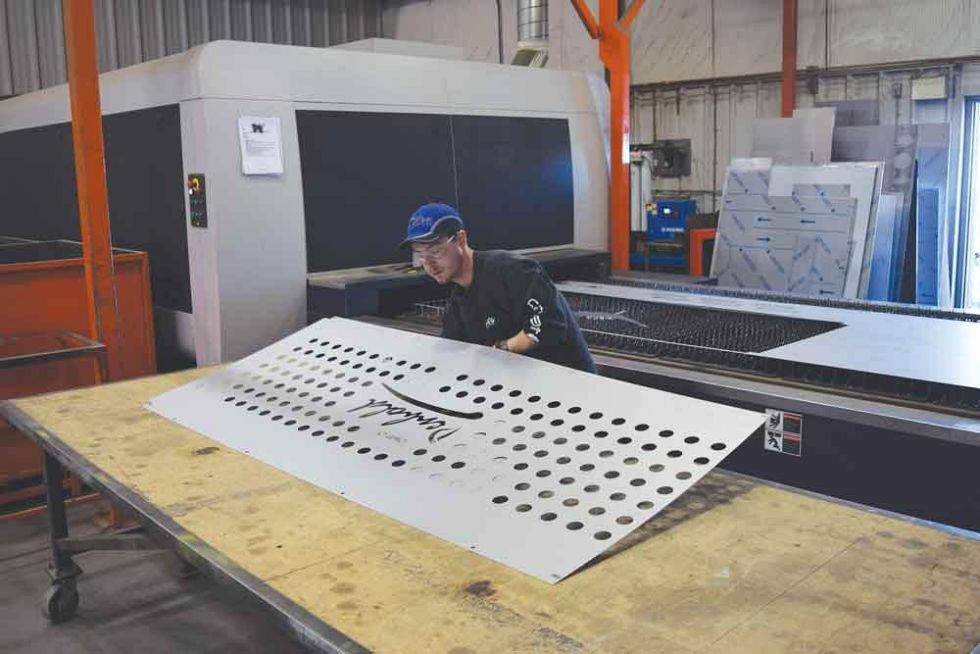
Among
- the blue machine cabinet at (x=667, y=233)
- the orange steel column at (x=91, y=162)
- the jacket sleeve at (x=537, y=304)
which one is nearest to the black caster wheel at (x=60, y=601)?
the orange steel column at (x=91, y=162)

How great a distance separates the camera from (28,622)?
9.60 ft

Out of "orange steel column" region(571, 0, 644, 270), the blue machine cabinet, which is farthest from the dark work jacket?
the blue machine cabinet

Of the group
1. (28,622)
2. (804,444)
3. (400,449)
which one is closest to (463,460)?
(400,449)

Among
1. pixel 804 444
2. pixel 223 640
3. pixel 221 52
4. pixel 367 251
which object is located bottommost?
pixel 223 640

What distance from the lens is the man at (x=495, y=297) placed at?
2414 millimetres

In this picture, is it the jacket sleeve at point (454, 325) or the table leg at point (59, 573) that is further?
the table leg at point (59, 573)

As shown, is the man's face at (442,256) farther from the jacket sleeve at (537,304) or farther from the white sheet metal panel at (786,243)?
the white sheet metal panel at (786,243)

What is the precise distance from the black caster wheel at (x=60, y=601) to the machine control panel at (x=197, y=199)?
1.33 metres

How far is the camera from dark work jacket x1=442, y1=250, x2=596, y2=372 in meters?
2.45

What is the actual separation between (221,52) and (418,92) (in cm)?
89

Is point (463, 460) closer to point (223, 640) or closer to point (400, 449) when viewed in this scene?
point (400, 449)

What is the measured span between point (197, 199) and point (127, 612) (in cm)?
148

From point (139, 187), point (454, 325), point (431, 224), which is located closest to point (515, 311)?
point (454, 325)

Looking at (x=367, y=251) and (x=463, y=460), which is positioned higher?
(x=367, y=251)
